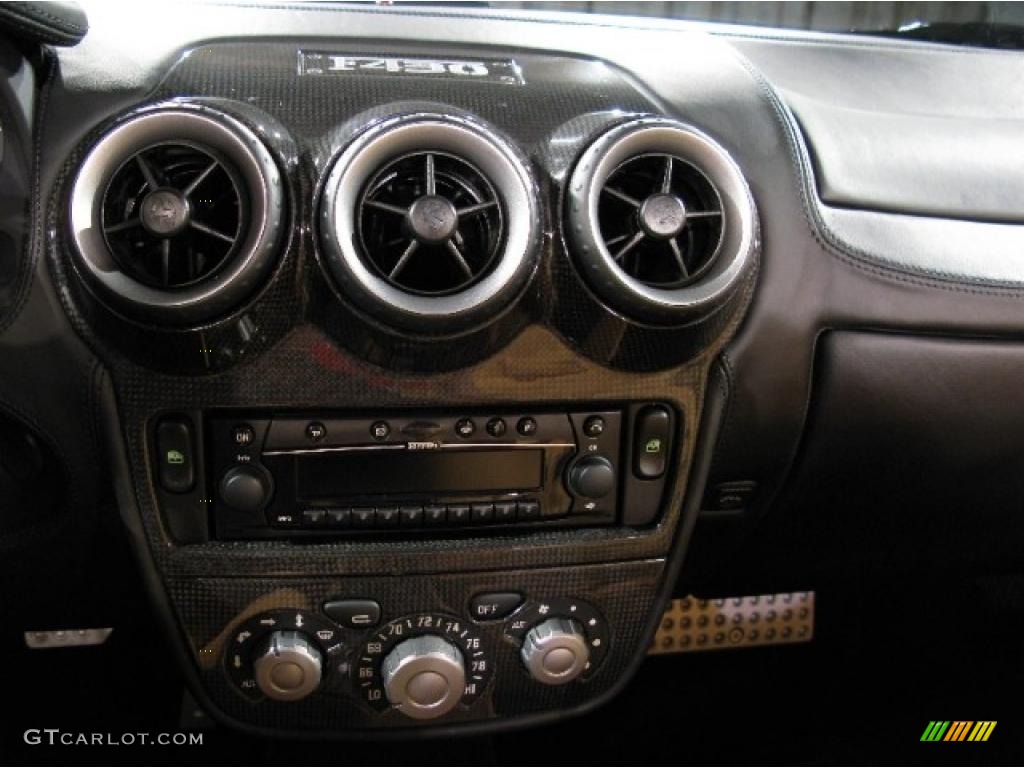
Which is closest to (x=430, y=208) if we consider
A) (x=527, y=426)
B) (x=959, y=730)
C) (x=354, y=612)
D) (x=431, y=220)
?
(x=431, y=220)

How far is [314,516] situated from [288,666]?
155mm

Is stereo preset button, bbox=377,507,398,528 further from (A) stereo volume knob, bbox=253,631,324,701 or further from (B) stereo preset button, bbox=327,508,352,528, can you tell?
(A) stereo volume knob, bbox=253,631,324,701

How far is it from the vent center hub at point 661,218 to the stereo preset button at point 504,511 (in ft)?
1.01

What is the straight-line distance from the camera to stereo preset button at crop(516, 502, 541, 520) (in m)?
1.02

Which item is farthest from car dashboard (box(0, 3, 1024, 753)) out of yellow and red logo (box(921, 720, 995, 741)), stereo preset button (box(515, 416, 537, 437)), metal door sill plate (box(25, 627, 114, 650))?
yellow and red logo (box(921, 720, 995, 741))

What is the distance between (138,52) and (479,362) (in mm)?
458

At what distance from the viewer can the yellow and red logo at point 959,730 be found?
165 centimetres

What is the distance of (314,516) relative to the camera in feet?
3.22

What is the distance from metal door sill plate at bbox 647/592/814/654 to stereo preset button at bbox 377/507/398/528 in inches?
30.3

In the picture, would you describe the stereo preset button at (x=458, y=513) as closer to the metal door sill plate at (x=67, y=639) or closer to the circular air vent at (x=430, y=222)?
the circular air vent at (x=430, y=222)

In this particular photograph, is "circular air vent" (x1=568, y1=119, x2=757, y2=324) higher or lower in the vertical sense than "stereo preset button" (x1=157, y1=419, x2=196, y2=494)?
higher

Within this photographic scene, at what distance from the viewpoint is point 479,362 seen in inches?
37.0

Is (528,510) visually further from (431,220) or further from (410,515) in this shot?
(431,220)

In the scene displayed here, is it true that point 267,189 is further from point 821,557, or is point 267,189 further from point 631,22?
point 821,557
